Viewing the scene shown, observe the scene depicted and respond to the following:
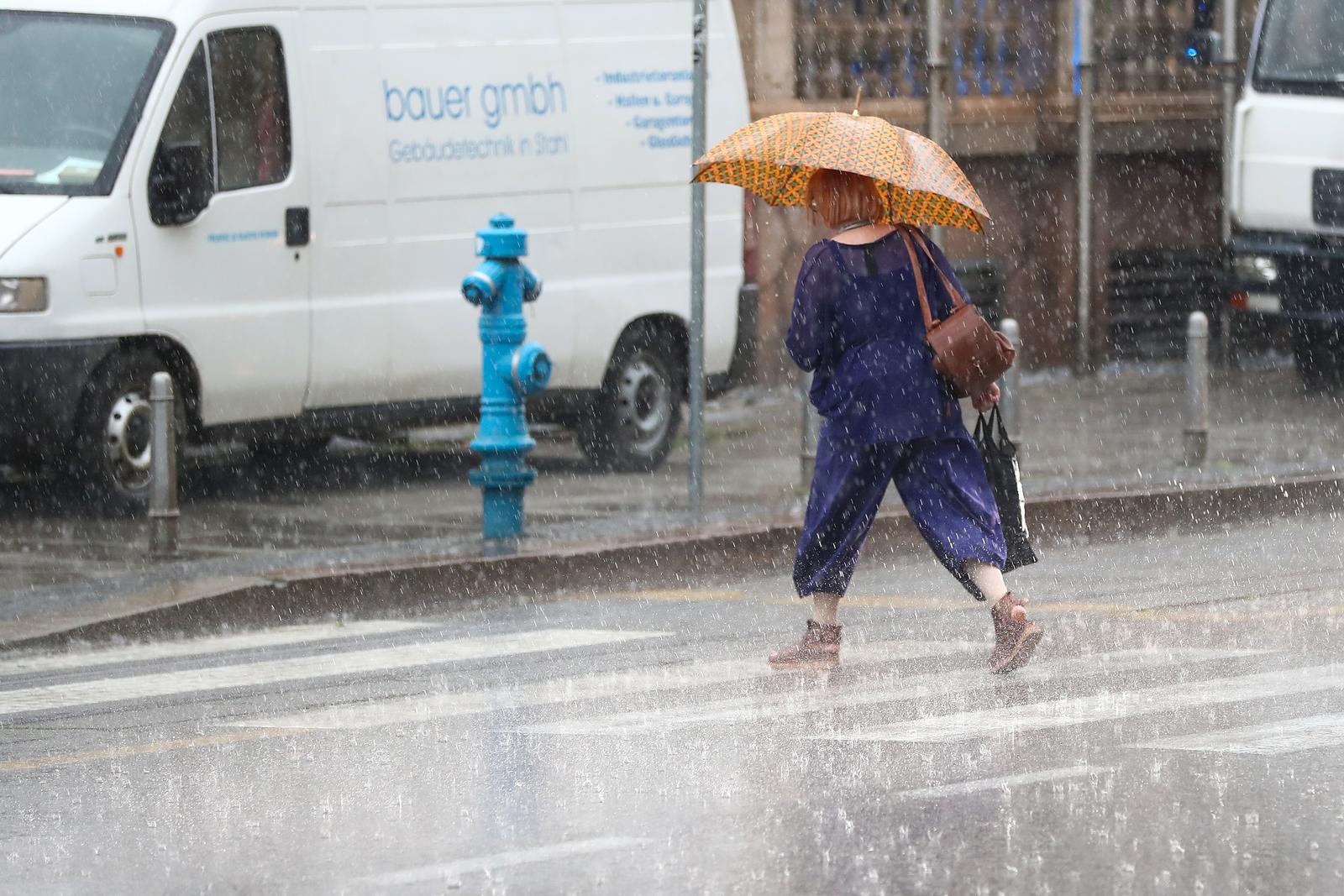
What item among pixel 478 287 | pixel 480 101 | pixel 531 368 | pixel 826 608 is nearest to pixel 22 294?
pixel 478 287

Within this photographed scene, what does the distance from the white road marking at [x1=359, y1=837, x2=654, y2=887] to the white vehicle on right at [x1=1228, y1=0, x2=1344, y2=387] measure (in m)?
13.2

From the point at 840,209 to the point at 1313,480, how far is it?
5554mm

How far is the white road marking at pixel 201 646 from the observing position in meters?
8.94

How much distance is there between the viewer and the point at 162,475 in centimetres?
Result: 1113

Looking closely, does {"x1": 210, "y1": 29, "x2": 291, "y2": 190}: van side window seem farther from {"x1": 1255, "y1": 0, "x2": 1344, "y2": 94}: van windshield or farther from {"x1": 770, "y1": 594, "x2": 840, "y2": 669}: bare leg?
{"x1": 1255, "y1": 0, "x2": 1344, "y2": 94}: van windshield

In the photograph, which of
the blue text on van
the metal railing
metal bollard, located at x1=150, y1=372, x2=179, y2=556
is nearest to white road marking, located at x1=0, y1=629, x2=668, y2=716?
metal bollard, located at x1=150, y1=372, x2=179, y2=556

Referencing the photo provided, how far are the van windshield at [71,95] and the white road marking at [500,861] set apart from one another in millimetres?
7293

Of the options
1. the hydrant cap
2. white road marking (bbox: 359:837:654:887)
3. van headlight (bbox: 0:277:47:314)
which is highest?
the hydrant cap

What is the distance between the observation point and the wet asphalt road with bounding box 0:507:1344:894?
5633mm

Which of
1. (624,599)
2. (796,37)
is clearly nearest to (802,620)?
(624,599)

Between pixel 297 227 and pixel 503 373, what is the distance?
7.93ft

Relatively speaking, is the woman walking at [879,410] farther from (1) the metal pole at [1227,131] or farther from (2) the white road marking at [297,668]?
(1) the metal pole at [1227,131]

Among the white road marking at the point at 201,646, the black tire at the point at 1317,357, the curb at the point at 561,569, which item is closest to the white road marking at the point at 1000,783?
the white road marking at the point at 201,646

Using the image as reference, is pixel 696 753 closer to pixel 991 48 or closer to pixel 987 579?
pixel 987 579
